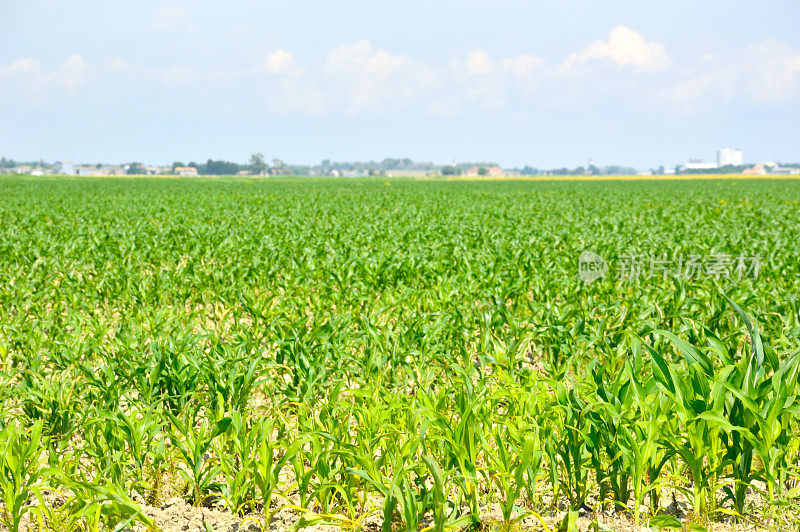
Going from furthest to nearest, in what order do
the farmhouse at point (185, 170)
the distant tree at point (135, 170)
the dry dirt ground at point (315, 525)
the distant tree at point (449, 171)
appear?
the distant tree at point (449, 171) → the farmhouse at point (185, 170) → the distant tree at point (135, 170) → the dry dirt ground at point (315, 525)

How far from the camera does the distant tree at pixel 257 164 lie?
17665cm

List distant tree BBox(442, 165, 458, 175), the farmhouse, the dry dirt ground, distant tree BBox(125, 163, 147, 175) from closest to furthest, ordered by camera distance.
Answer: the dry dirt ground < distant tree BBox(125, 163, 147, 175) < the farmhouse < distant tree BBox(442, 165, 458, 175)

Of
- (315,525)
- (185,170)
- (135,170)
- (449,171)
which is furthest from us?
(449,171)

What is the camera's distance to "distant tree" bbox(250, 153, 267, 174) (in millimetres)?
176650

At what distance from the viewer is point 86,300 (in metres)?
7.35

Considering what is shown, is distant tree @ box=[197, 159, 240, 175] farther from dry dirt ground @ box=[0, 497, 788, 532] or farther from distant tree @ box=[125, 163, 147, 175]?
dry dirt ground @ box=[0, 497, 788, 532]

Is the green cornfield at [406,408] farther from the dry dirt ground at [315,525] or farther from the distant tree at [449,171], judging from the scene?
the distant tree at [449,171]

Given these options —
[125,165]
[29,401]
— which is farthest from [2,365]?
[125,165]

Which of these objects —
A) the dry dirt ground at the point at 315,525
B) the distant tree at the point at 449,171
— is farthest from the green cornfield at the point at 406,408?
the distant tree at the point at 449,171

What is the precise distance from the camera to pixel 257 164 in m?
178

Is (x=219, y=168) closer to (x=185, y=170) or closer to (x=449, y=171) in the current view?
(x=185, y=170)

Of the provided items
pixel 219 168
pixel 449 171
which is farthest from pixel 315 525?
pixel 449 171

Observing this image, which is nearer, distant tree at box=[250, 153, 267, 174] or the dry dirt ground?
the dry dirt ground

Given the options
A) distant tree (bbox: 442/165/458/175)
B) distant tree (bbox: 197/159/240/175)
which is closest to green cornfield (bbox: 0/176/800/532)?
distant tree (bbox: 197/159/240/175)
